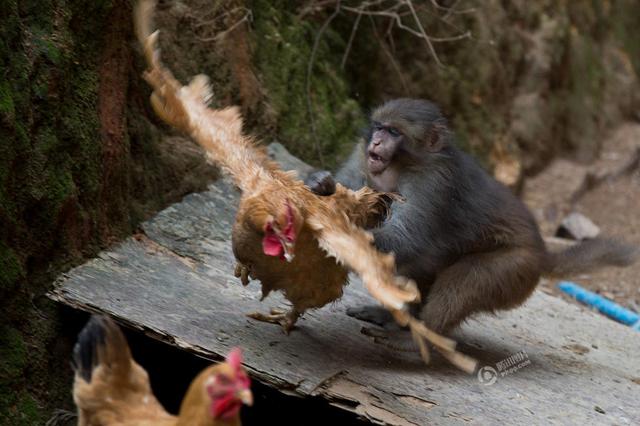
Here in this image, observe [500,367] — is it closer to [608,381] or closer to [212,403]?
[608,381]

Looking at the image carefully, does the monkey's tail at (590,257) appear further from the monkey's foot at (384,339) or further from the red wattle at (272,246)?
the red wattle at (272,246)

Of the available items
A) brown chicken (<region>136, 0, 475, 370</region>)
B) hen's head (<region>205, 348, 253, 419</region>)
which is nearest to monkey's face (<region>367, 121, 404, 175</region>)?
brown chicken (<region>136, 0, 475, 370</region>)

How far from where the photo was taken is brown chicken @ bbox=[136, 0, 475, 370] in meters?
3.97

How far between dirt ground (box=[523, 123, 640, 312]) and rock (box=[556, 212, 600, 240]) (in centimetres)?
20

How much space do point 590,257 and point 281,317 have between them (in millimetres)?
2385

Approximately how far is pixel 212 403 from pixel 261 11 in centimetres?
508

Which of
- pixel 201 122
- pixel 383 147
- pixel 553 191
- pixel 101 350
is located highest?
pixel 553 191

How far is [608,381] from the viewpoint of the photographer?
552cm

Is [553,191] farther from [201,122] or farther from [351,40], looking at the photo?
[201,122]

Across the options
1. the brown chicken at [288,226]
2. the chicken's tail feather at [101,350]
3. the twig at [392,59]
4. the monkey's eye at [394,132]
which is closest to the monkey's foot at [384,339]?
the brown chicken at [288,226]

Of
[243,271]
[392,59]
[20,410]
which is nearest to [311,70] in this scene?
[392,59]

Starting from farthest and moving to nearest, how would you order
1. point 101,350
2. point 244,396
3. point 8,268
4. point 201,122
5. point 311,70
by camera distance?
point 311,70 → point 201,122 → point 8,268 → point 101,350 → point 244,396

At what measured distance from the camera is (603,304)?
27.6 feet

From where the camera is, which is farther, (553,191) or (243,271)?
(553,191)
